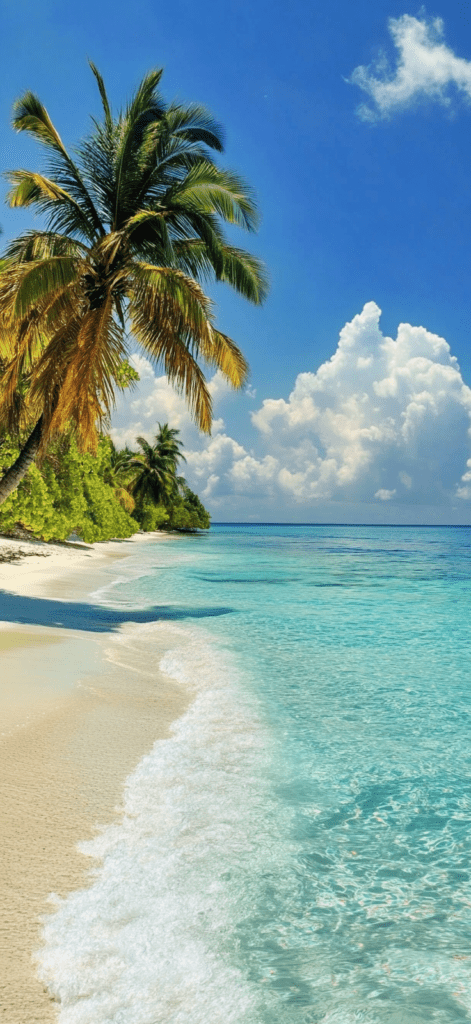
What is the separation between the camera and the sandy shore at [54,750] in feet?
8.90

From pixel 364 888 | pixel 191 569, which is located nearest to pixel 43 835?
pixel 364 888

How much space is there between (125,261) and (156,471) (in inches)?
2058

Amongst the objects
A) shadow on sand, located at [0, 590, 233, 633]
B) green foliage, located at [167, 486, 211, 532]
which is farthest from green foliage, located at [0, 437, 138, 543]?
green foliage, located at [167, 486, 211, 532]

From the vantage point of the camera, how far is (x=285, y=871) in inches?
134

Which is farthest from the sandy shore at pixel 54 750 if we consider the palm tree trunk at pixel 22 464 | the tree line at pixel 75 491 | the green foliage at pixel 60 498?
the green foliage at pixel 60 498

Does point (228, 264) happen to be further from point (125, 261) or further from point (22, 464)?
point (22, 464)

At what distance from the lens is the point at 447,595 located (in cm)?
2042

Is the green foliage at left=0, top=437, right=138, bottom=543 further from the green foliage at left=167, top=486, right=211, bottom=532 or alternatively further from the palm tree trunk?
the green foliage at left=167, top=486, right=211, bottom=532

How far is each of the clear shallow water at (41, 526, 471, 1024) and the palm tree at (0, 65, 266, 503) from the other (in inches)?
235

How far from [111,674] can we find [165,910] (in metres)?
4.58

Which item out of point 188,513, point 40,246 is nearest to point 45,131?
point 40,246

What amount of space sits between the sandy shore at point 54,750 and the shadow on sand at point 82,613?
4.8 inches

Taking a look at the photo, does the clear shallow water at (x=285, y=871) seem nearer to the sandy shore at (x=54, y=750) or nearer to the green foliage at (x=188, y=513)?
the sandy shore at (x=54, y=750)

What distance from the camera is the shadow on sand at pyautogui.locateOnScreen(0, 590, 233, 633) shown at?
10922mm
